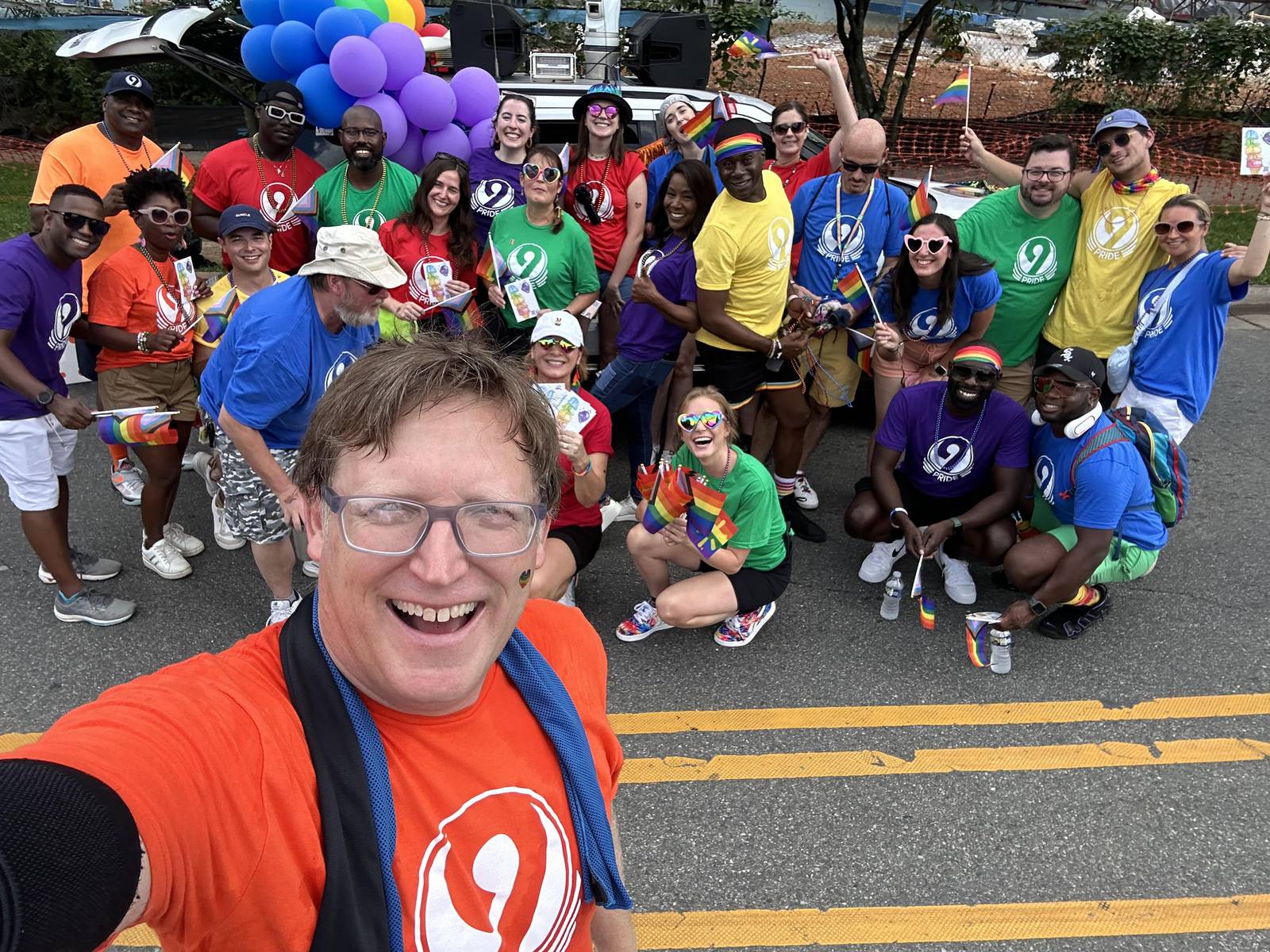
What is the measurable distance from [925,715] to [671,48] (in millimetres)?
5356

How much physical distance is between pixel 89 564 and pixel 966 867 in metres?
4.09

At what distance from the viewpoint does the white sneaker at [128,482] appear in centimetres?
501

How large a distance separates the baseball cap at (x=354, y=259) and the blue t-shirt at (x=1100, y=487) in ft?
9.94

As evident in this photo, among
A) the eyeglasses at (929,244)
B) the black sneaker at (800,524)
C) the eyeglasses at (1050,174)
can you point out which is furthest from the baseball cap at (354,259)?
the eyeglasses at (1050,174)

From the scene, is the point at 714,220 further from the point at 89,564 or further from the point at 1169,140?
the point at 1169,140

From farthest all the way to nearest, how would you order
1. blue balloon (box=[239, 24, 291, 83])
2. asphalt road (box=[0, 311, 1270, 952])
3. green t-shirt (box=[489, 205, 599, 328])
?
1. blue balloon (box=[239, 24, 291, 83])
2. green t-shirt (box=[489, 205, 599, 328])
3. asphalt road (box=[0, 311, 1270, 952])

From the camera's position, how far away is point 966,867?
2871 millimetres

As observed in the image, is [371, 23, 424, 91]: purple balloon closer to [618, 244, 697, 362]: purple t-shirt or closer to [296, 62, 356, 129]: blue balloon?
[296, 62, 356, 129]: blue balloon

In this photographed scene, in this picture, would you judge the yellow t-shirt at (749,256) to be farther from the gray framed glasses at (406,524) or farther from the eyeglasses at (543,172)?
the gray framed glasses at (406,524)

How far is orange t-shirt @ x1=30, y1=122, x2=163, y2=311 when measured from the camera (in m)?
4.81

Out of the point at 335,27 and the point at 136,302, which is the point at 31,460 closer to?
the point at 136,302

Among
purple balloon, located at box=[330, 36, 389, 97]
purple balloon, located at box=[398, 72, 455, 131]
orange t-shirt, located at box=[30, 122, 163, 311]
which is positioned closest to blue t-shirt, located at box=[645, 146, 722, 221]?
purple balloon, located at box=[398, 72, 455, 131]

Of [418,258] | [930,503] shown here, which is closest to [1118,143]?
[930,503]

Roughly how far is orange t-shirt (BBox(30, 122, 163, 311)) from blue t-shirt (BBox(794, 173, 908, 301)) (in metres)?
3.66
